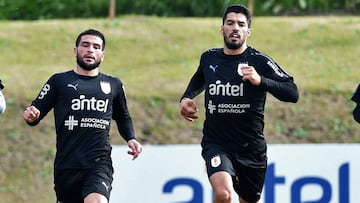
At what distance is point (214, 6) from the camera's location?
2317 cm

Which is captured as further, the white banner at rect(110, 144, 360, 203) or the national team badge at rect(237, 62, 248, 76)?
the white banner at rect(110, 144, 360, 203)

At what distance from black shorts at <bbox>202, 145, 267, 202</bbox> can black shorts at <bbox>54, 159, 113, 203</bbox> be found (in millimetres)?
900

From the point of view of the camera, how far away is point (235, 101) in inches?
403

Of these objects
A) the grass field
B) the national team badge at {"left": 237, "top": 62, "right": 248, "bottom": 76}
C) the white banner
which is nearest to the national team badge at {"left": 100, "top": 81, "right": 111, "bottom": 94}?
the national team badge at {"left": 237, "top": 62, "right": 248, "bottom": 76}

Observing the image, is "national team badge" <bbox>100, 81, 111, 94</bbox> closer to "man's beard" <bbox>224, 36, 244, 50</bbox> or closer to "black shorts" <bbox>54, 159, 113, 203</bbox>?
"black shorts" <bbox>54, 159, 113, 203</bbox>

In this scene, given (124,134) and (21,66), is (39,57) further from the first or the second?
(124,134)

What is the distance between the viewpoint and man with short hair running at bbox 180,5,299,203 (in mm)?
10211

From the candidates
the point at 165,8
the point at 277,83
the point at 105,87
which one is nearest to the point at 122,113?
the point at 105,87

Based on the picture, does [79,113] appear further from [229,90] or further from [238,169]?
[238,169]

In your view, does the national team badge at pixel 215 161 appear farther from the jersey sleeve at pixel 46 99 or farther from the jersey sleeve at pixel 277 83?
the jersey sleeve at pixel 46 99

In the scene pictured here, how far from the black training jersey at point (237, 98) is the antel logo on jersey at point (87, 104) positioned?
1010 mm

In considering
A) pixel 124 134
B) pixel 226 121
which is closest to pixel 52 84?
pixel 124 134

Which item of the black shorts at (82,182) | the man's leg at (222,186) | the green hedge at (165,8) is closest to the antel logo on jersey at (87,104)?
the black shorts at (82,182)

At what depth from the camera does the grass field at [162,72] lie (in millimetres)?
15414
